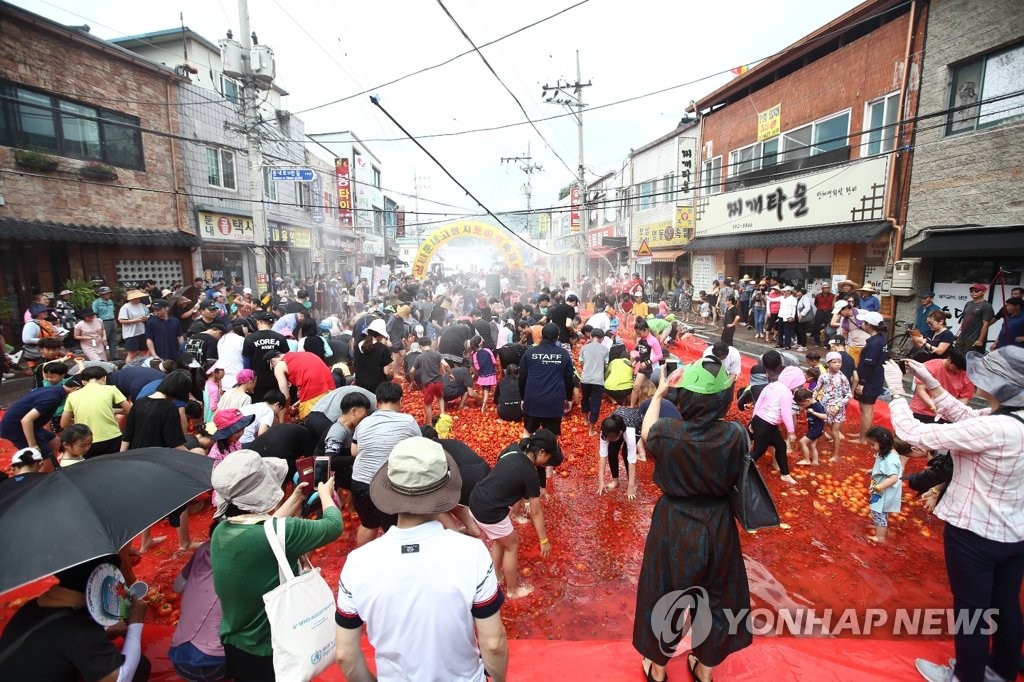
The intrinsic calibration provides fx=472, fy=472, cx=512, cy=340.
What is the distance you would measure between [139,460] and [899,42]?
58.9 feet

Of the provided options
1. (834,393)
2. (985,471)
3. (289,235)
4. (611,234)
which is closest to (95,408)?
(985,471)

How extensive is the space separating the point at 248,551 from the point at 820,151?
18926 mm

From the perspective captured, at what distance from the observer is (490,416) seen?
9.51 metres

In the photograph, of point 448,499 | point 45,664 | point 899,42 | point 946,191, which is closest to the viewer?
point 448,499

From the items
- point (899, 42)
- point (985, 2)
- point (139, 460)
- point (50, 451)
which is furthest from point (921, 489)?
point (899, 42)

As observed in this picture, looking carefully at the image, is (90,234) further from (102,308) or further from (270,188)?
(270,188)

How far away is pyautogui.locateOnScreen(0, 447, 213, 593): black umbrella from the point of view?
236 centimetres

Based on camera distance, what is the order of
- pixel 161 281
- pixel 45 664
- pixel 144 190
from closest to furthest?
pixel 45 664 → pixel 144 190 → pixel 161 281

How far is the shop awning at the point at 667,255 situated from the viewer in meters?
23.7

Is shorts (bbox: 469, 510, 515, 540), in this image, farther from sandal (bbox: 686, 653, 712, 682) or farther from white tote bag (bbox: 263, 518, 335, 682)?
white tote bag (bbox: 263, 518, 335, 682)

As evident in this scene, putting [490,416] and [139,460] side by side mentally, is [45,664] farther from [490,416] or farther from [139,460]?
[490,416]

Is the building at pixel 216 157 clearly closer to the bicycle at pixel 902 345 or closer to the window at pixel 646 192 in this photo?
the window at pixel 646 192

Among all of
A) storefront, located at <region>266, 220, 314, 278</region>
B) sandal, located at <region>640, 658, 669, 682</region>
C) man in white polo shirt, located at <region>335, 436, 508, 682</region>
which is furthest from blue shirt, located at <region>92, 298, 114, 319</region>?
sandal, located at <region>640, 658, 669, 682</region>

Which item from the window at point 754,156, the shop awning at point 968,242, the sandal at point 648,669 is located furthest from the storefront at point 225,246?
the shop awning at point 968,242
